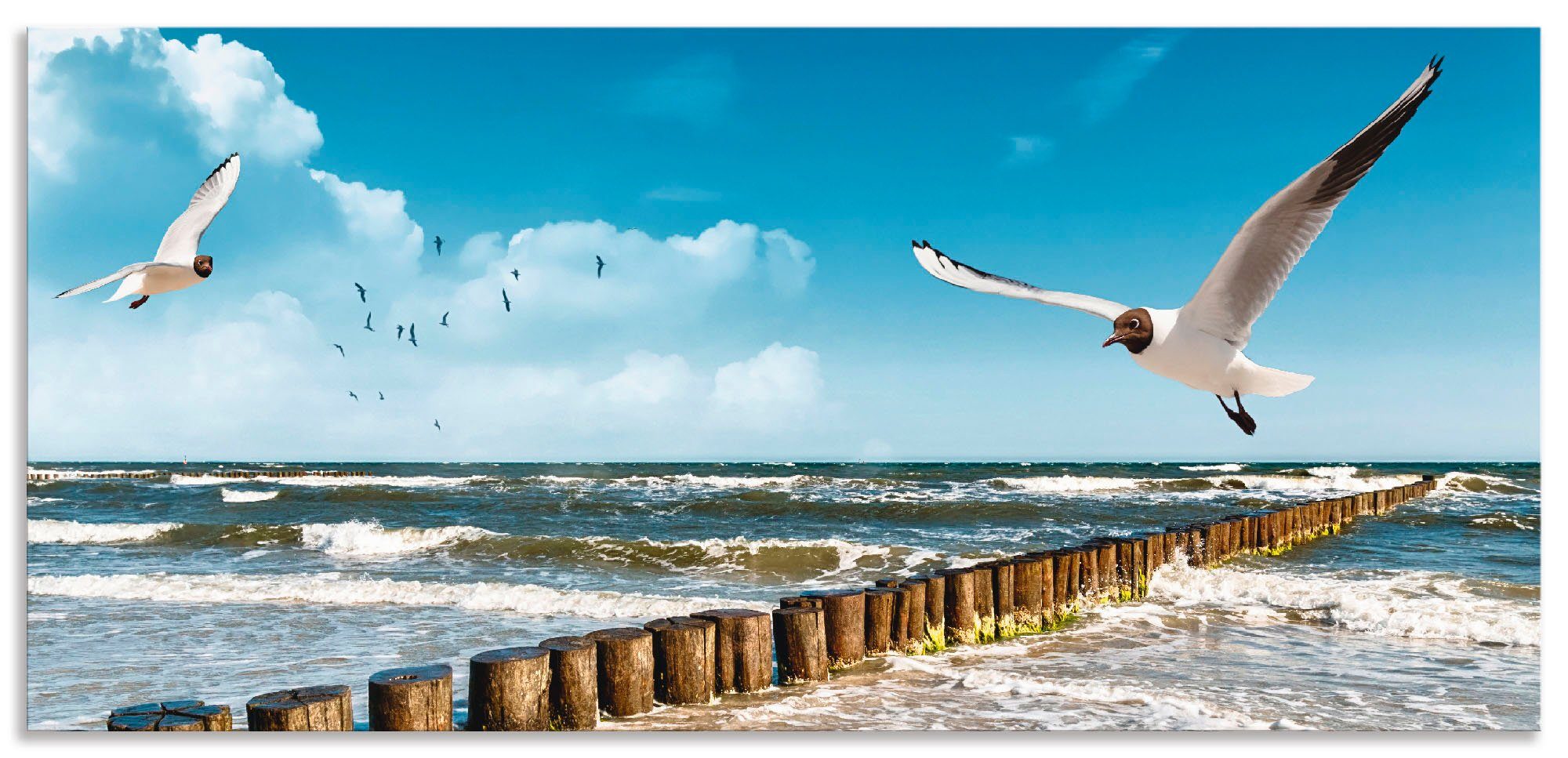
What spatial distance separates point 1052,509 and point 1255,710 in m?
14.0

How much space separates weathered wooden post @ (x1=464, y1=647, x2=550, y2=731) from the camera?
11.6 feet

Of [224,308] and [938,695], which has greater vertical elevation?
[224,308]

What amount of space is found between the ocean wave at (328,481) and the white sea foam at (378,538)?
14.0 meters

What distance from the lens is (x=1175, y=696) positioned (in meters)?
4.37

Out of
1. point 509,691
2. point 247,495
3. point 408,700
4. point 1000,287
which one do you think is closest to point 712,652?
point 509,691

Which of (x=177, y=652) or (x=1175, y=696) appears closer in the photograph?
(x=1175, y=696)

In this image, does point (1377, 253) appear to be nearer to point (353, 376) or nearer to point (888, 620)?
point (888, 620)

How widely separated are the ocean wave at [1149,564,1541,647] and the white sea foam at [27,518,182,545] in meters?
12.4

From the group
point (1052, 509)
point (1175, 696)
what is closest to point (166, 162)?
point (1175, 696)

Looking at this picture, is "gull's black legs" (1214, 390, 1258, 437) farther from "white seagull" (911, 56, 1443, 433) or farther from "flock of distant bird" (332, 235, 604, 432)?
"flock of distant bird" (332, 235, 604, 432)

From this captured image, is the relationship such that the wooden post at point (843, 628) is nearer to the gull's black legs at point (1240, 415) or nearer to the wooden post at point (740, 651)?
the wooden post at point (740, 651)

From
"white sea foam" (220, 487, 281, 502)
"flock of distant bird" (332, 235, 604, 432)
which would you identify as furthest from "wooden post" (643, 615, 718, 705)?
"white sea foam" (220, 487, 281, 502)

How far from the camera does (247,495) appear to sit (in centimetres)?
2130

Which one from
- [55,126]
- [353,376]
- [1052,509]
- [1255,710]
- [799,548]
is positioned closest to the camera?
[1255,710]
